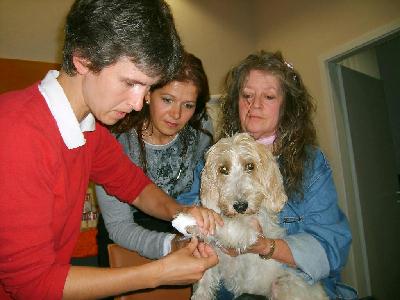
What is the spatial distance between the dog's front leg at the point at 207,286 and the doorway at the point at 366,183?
11.0ft

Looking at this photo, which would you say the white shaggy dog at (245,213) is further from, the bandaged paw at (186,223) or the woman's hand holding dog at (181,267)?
the woman's hand holding dog at (181,267)

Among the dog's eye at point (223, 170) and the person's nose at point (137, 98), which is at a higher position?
the person's nose at point (137, 98)

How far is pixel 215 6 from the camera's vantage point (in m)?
5.98

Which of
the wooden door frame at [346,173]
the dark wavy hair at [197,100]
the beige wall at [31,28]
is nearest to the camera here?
the dark wavy hair at [197,100]

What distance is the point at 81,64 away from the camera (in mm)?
1391

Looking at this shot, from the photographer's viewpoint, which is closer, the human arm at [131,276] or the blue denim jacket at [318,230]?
the human arm at [131,276]

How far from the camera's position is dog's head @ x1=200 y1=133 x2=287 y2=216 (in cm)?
206

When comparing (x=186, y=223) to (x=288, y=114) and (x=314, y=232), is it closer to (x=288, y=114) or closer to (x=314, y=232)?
(x=314, y=232)

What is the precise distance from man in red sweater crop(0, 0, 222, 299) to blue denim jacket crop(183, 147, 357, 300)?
2.09 feet

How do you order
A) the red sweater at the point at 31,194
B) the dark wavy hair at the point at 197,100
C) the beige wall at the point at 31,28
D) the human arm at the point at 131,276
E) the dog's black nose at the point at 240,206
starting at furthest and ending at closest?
the beige wall at the point at 31,28, the dark wavy hair at the point at 197,100, the dog's black nose at the point at 240,206, the human arm at the point at 131,276, the red sweater at the point at 31,194

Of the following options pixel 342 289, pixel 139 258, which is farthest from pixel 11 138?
pixel 342 289

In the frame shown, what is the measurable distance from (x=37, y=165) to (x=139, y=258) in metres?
1.19

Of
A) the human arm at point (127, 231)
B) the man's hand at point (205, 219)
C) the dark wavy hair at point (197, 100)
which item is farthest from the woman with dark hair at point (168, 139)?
the man's hand at point (205, 219)

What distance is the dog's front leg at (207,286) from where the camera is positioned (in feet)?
6.80
